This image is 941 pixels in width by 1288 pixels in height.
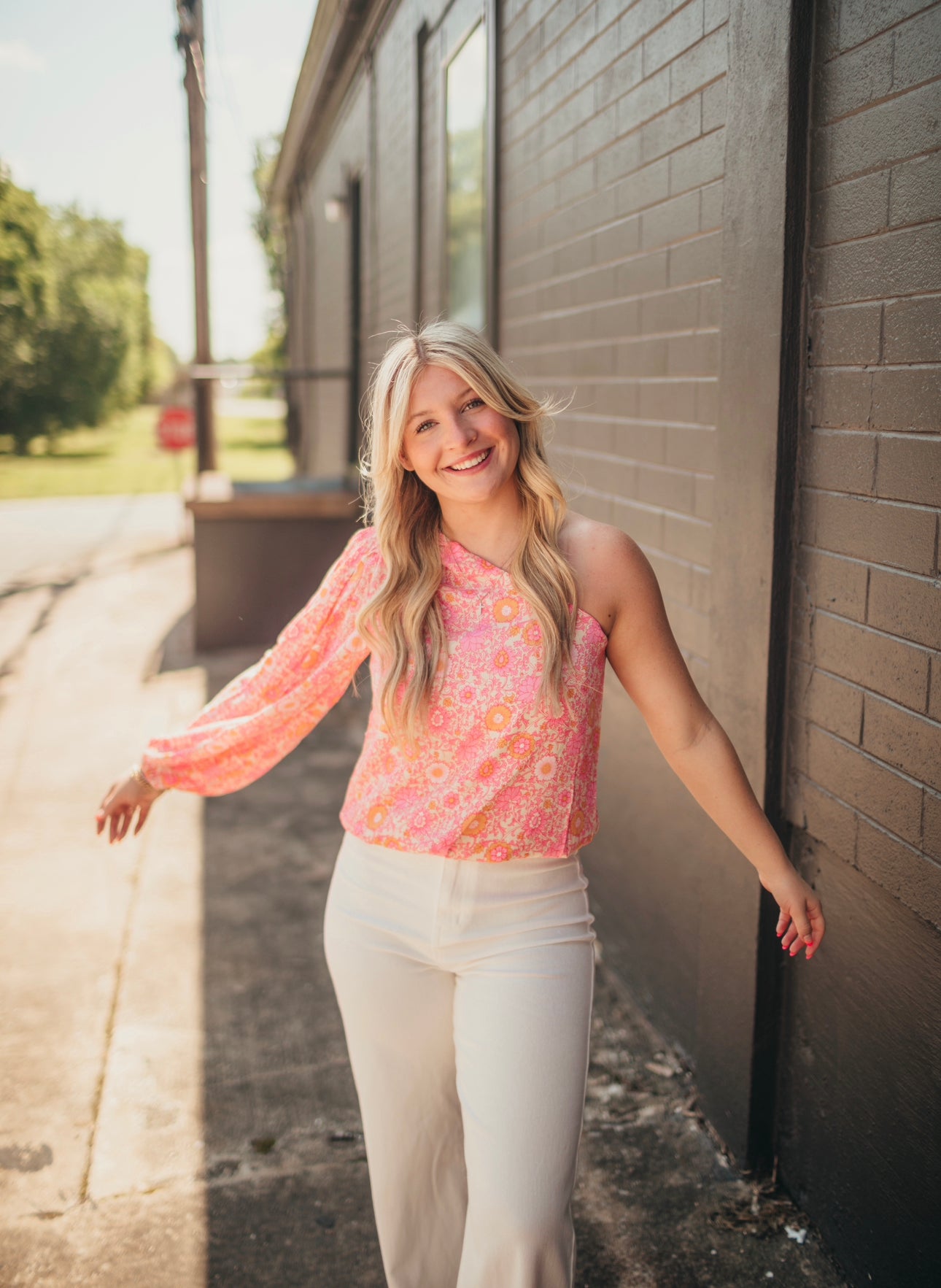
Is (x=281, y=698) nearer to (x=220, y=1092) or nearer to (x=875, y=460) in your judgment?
(x=875, y=460)

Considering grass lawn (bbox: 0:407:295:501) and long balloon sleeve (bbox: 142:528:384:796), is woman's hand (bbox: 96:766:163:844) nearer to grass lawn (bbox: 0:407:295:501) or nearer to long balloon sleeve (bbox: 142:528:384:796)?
long balloon sleeve (bbox: 142:528:384:796)

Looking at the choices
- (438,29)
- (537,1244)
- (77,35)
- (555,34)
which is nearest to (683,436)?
(555,34)

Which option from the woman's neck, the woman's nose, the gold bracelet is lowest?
the gold bracelet

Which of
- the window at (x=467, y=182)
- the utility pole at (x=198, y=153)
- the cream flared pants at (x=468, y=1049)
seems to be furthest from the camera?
the utility pole at (x=198, y=153)

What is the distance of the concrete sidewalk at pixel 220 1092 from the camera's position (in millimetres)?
2676

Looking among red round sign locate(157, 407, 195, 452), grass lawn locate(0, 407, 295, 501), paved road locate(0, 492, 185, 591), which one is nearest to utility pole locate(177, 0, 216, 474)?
paved road locate(0, 492, 185, 591)

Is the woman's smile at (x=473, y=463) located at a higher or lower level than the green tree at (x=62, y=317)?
lower

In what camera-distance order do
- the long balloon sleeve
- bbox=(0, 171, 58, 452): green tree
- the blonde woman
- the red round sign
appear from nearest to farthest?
the blonde woman → the long balloon sleeve → bbox=(0, 171, 58, 452): green tree → the red round sign

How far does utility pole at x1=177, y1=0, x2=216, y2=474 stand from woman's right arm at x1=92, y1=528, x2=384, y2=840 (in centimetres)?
→ 983

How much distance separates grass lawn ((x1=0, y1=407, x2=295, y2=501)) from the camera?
835 inches

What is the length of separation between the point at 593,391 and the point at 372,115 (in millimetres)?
6201

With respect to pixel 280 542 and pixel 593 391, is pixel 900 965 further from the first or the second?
pixel 280 542

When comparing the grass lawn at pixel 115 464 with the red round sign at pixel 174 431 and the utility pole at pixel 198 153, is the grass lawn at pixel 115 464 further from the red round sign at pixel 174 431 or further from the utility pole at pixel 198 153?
the utility pole at pixel 198 153

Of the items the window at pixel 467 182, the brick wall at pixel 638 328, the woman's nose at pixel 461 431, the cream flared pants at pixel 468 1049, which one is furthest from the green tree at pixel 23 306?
the cream flared pants at pixel 468 1049
